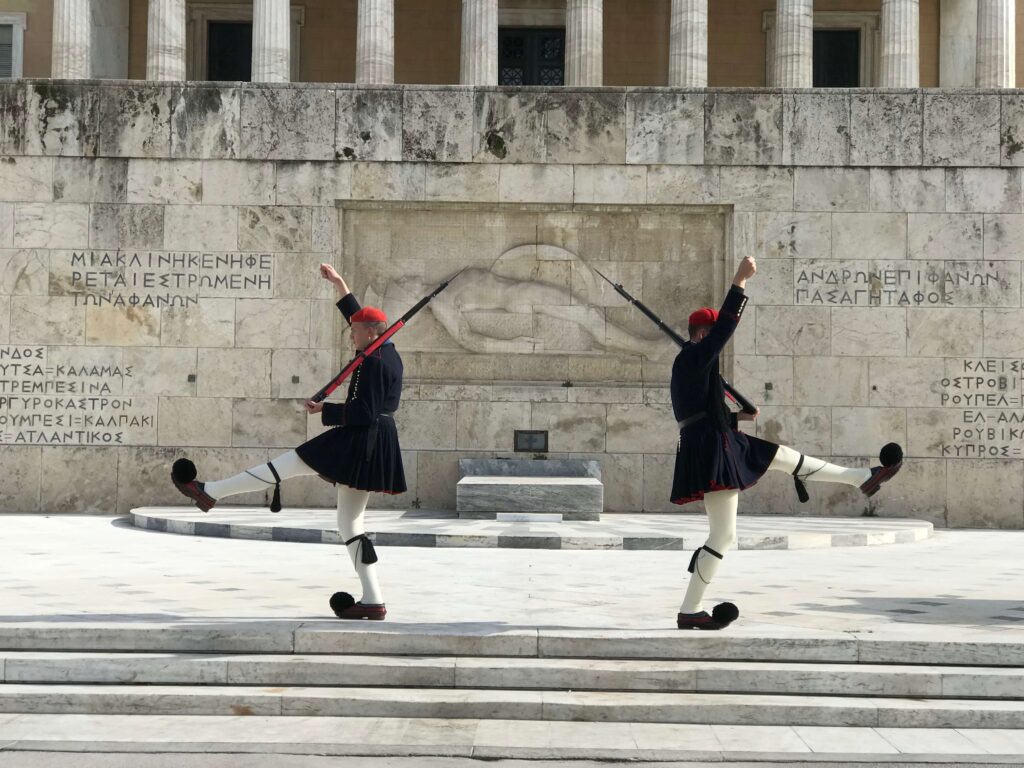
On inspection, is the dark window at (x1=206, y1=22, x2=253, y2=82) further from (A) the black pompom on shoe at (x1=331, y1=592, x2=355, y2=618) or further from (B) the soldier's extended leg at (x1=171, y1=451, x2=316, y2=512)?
(A) the black pompom on shoe at (x1=331, y1=592, x2=355, y2=618)

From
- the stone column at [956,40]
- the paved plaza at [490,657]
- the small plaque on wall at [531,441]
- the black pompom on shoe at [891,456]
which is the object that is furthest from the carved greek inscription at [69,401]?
the stone column at [956,40]

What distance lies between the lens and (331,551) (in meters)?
14.6

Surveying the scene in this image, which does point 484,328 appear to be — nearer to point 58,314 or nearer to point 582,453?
point 582,453

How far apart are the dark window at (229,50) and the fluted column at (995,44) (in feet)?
55.5

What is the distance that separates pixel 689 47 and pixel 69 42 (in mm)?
11539

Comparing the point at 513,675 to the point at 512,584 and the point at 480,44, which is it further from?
the point at 480,44

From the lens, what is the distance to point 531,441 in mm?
19703

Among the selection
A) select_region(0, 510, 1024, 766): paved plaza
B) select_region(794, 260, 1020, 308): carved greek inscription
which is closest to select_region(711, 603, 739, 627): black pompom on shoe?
select_region(0, 510, 1024, 766): paved plaza

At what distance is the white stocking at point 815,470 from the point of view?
8.73 m

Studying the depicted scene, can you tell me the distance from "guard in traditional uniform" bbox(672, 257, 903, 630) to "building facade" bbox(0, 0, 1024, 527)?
10.9 meters

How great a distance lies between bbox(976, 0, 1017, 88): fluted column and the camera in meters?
25.4

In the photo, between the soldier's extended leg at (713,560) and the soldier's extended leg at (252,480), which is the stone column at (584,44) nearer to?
the soldier's extended leg at (252,480)

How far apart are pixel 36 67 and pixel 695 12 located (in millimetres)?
16920

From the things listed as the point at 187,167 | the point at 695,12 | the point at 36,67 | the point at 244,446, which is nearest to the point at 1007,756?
the point at 244,446
